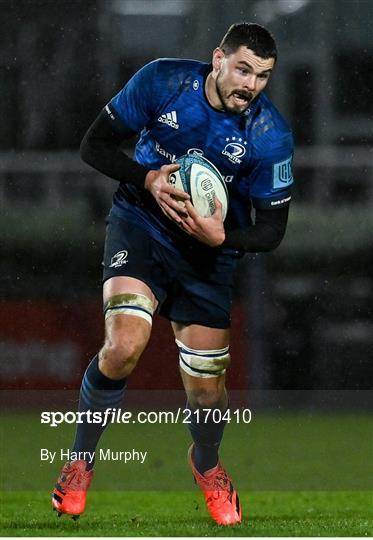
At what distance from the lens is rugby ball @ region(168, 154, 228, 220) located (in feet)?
17.7

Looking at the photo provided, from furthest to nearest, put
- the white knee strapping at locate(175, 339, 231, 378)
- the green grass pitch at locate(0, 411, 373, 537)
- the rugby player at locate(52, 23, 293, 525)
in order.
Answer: the white knee strapping at locate(175, 339, 231, 378) < the green grass pitch at locate(0, 411, 373, 537) < the rugby player at locate(52, 23, 293, 525)

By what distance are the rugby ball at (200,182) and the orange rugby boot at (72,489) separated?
1258mm

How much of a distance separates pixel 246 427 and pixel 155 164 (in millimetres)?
1728

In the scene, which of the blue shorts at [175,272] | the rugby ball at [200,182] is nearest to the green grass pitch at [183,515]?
the blue shorts at [175,272]

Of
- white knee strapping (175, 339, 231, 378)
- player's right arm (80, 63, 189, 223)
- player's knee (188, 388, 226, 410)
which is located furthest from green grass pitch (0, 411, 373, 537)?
player's right arm (80, 63, 189, 223)

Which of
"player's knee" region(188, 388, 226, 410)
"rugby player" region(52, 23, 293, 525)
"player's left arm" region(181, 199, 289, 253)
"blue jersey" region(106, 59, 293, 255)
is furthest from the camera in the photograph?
"player's knee" region(188, 388, 226, 410)

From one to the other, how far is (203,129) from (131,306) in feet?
2.61

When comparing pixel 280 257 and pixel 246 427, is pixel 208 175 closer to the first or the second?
pixel 246 427

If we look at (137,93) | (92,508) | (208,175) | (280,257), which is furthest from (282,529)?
(280,257)

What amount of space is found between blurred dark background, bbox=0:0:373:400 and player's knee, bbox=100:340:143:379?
1356mm

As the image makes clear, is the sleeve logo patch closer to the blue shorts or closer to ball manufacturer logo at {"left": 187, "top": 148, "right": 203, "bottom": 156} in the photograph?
ball manufacturer logo at {"left": 187, "top": 148, "right": 203, "bottom": 156}

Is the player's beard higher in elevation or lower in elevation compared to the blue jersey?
higher

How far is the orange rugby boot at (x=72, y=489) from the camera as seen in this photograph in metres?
5.72

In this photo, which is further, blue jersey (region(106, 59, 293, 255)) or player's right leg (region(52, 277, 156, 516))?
blue jersey (region(106, 59, 293, 255))
